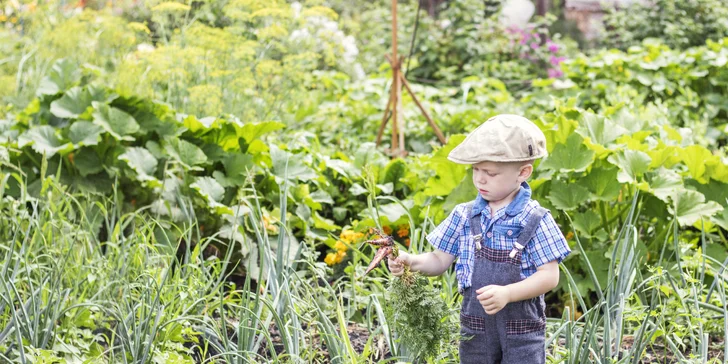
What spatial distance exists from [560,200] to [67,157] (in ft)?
7.08

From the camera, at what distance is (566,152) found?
10.2ft

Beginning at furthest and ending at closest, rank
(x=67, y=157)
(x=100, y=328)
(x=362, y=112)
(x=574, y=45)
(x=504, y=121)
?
(x=574, y=45) → (x=362, y=112) → (x=67, y=157) → (x=100, y=328) → (x=504, y=121)

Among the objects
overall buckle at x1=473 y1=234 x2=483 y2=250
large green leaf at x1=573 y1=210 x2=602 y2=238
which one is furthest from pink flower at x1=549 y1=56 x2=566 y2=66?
overall buckle at x1=473 y1=234 x2=483 y2=250

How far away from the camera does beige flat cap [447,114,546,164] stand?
6.15 feet

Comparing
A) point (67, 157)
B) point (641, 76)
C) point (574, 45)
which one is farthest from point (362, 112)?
point (574, 45)

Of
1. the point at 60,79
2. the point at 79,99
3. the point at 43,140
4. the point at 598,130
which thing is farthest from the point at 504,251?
the point at 60,79

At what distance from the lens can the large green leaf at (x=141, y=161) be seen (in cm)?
348

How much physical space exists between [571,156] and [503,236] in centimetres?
126

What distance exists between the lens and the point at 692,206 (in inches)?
119

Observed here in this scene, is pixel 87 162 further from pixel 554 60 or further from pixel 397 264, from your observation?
pixel 554 60

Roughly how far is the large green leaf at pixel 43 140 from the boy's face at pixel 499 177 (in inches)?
86.8

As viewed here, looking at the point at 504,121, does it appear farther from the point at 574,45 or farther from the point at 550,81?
the point at 574,45

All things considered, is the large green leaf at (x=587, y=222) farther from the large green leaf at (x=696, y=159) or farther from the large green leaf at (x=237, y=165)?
the large green leaf at (x=237, y=165)

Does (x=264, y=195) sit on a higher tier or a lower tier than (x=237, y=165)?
lower
